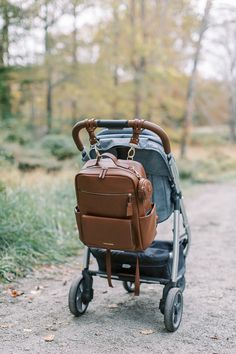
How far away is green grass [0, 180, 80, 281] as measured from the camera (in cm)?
556

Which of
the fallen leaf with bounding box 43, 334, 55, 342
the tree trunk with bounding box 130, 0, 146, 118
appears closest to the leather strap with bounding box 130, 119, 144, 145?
the fallen leaf with bounding box 43, 334, 55, 342

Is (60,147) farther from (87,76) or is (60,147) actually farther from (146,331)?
(146,331)

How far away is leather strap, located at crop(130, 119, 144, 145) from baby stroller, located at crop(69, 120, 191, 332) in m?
0.02

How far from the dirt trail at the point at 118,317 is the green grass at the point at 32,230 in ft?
0.72

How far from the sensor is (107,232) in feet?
11.8

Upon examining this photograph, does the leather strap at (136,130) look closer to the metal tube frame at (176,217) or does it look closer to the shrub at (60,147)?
the metal tube frame at (176,217)

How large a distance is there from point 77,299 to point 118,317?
14.9 inches

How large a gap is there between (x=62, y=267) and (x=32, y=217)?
41.1 inches

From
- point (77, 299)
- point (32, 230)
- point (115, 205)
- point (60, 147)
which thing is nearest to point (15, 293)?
point (77, 299)

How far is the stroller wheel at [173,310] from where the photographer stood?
3.66 metres

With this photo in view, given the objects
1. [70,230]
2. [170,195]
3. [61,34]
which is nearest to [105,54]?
[61,34]

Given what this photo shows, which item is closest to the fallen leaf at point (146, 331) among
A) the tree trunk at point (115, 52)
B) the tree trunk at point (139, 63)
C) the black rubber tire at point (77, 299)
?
the black rubber tire at point (77, 299)

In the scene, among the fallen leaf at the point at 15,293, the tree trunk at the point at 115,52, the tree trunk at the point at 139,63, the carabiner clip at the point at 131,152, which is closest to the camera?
the carabiner clip at the point at 131,152

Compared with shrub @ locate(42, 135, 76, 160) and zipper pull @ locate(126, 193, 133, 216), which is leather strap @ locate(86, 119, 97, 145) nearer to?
zipper pull @ locate(126, 193, 133, 216)
